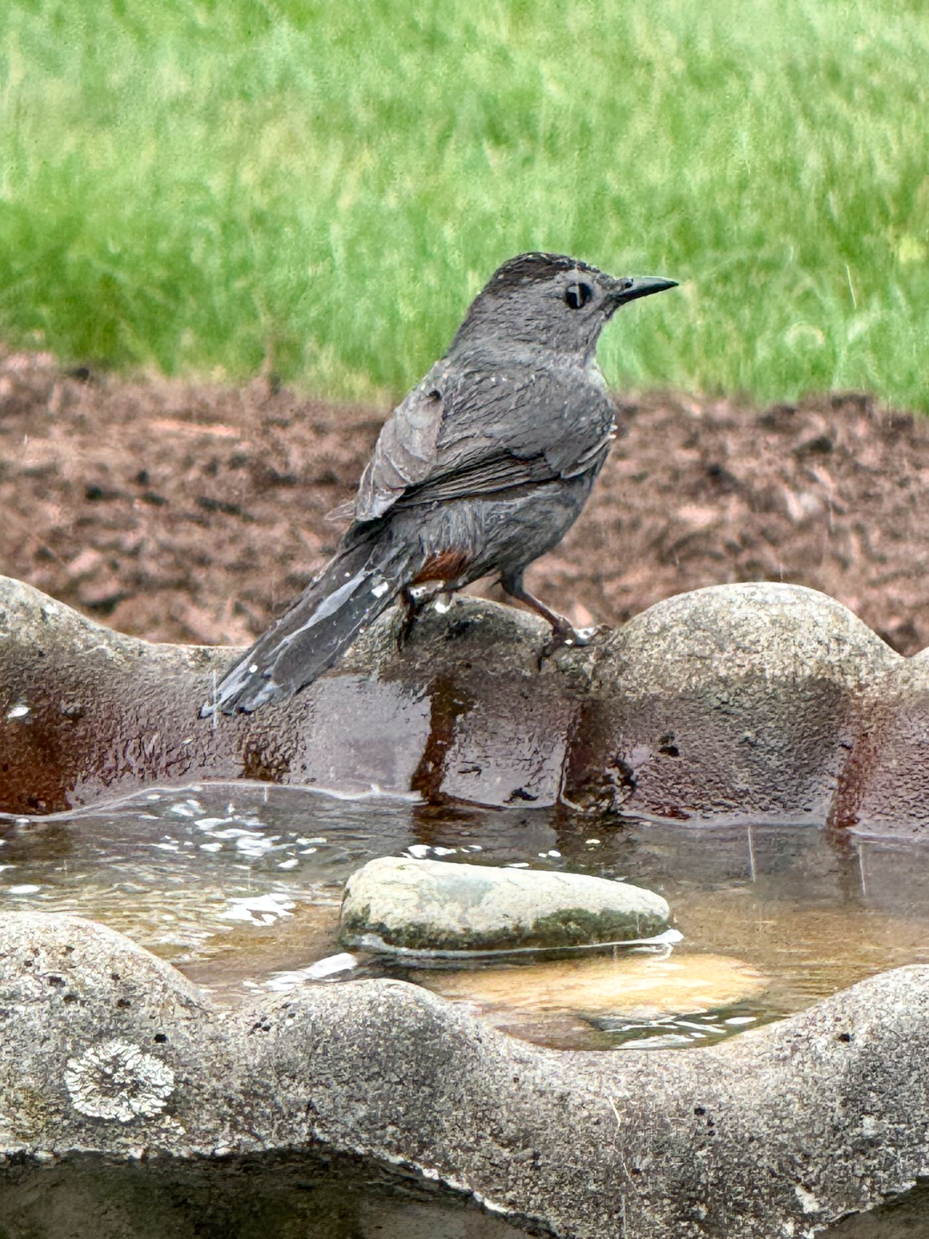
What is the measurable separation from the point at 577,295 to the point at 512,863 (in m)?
1.86

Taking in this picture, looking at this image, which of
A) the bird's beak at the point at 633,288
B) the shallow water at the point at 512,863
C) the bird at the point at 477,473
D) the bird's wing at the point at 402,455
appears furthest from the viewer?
the bird's beak at the point at 633,288

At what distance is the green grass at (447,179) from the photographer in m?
7.67

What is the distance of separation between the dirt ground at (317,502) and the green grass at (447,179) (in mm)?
173

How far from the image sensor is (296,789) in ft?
15.6

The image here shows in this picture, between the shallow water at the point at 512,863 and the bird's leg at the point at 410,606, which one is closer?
the shallow water at the point at 512,863

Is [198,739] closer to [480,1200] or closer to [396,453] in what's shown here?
[396,453]

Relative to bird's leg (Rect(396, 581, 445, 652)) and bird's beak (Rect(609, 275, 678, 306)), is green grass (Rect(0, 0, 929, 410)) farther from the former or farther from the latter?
bird's leg (Rect(396, 581, 445, 652))

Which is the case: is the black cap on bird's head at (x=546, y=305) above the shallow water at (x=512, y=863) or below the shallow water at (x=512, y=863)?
above

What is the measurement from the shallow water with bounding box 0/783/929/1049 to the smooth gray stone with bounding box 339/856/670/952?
0.23ft

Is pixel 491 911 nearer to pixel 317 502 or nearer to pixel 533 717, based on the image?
pixel 533 717

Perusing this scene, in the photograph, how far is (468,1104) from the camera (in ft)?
8.62

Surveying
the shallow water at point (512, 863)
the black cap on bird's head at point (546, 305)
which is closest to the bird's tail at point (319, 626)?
the shallow water at point (512, 863)

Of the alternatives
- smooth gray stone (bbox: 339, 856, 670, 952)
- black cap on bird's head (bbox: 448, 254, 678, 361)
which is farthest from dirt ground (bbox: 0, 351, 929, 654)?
smooth gray stone (bbox: 339, 856, 670, 952)

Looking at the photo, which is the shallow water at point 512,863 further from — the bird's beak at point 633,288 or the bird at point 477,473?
the bird's beak at point 633,288
